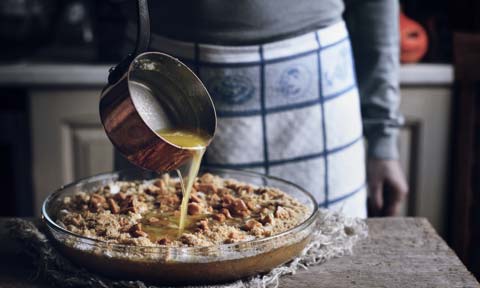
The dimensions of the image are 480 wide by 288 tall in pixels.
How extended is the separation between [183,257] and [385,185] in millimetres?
694

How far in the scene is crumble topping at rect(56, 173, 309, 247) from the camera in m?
0.78

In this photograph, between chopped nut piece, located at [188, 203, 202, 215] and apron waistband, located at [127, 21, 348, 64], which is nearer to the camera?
chopped nut piece, located at [188, 203, 202, 215]

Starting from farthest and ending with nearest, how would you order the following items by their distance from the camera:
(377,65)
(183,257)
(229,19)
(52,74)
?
(52,74)
(377,65)
(229,19)
(183,257)

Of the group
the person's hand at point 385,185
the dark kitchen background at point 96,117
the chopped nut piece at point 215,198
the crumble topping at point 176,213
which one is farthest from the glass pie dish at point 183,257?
the dark kitchen background at point 96,117

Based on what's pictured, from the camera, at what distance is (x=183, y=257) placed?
72 cm

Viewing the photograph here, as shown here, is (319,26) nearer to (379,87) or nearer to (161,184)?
(379,87)

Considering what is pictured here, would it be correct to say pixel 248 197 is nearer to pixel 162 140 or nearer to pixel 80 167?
pixel 162 140

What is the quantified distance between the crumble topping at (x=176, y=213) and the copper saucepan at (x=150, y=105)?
78 millimetres

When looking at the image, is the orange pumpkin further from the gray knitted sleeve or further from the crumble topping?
the crumble topping

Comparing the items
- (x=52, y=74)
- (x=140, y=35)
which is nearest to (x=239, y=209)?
(x=140, y=35)

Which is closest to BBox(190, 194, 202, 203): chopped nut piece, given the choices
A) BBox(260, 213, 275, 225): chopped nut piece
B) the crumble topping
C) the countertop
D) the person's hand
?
the crumble topping

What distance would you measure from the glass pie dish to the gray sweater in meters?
0.40

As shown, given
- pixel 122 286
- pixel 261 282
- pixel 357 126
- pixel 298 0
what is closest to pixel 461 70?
pixel 357 126

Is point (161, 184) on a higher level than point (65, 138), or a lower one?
higher
